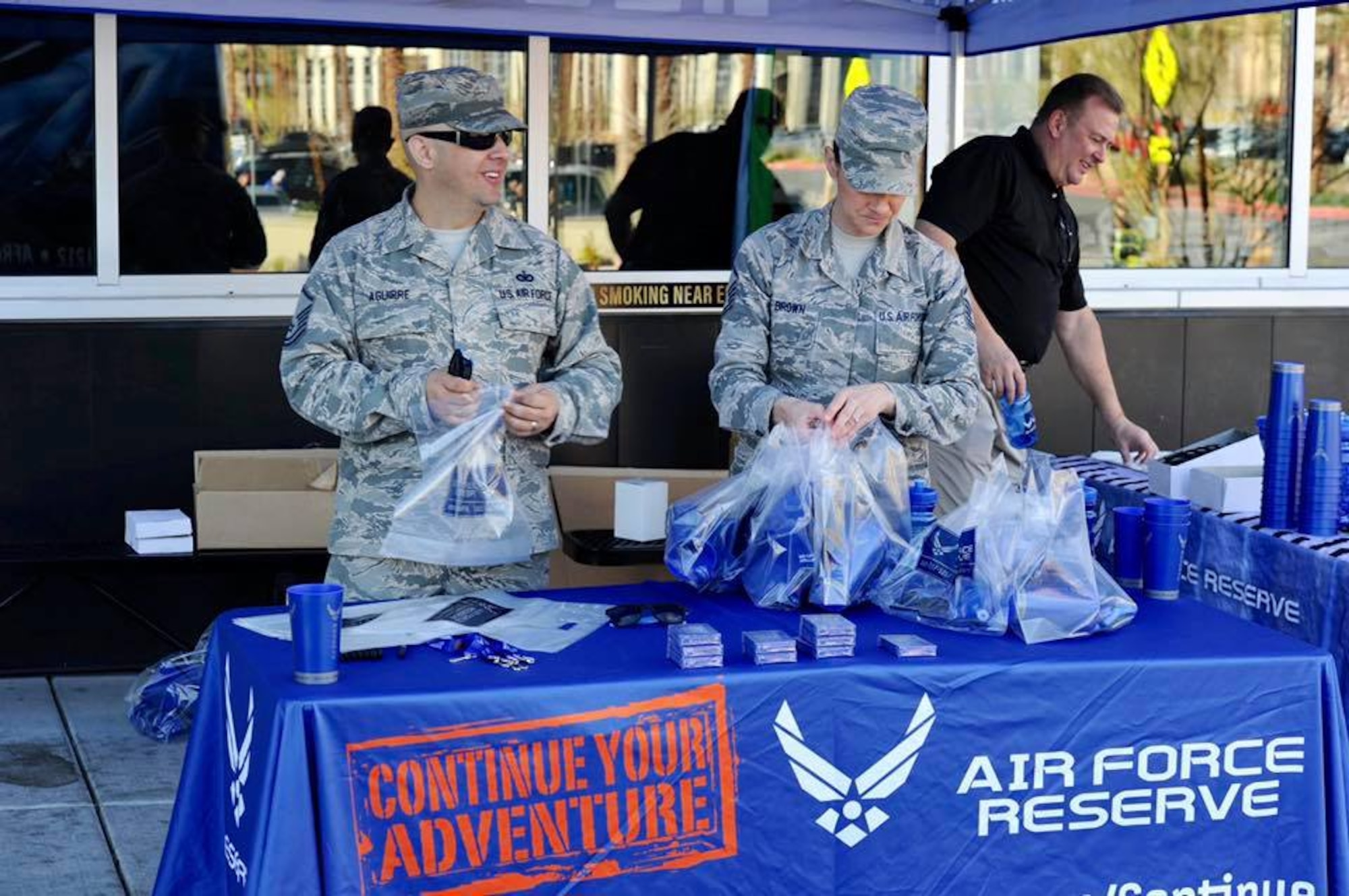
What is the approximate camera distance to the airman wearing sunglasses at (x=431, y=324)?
355 centimetres

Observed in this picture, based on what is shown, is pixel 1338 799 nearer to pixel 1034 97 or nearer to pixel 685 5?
pixel 685 5

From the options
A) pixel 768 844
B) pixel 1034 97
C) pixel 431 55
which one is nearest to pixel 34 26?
pixel 431 55

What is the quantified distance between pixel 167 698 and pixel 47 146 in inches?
69.7

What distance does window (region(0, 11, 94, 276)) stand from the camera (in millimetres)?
5645

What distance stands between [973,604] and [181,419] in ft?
11.1

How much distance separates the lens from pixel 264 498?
5.47 meters

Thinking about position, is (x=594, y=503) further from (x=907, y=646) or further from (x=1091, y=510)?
(x=907, y=646)

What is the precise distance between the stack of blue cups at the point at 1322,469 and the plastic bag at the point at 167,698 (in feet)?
9.94

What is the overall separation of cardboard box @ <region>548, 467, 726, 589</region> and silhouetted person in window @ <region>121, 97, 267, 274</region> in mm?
1410

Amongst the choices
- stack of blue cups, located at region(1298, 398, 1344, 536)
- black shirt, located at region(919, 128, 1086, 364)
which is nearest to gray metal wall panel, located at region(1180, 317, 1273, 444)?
black shirt, located at region(919, 128, 1086, 364)

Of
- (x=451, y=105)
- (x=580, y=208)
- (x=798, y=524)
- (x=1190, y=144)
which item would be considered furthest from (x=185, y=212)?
(x=1190, y=144)

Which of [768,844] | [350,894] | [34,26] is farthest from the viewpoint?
[34,26]

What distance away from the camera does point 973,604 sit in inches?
128

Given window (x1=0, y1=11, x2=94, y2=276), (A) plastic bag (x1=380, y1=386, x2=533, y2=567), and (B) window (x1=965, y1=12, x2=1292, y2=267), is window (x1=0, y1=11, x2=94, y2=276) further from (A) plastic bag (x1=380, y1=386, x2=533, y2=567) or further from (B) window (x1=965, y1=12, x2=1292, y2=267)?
(B) window (x1=965, y1=12, x2=1292, y2=267)
